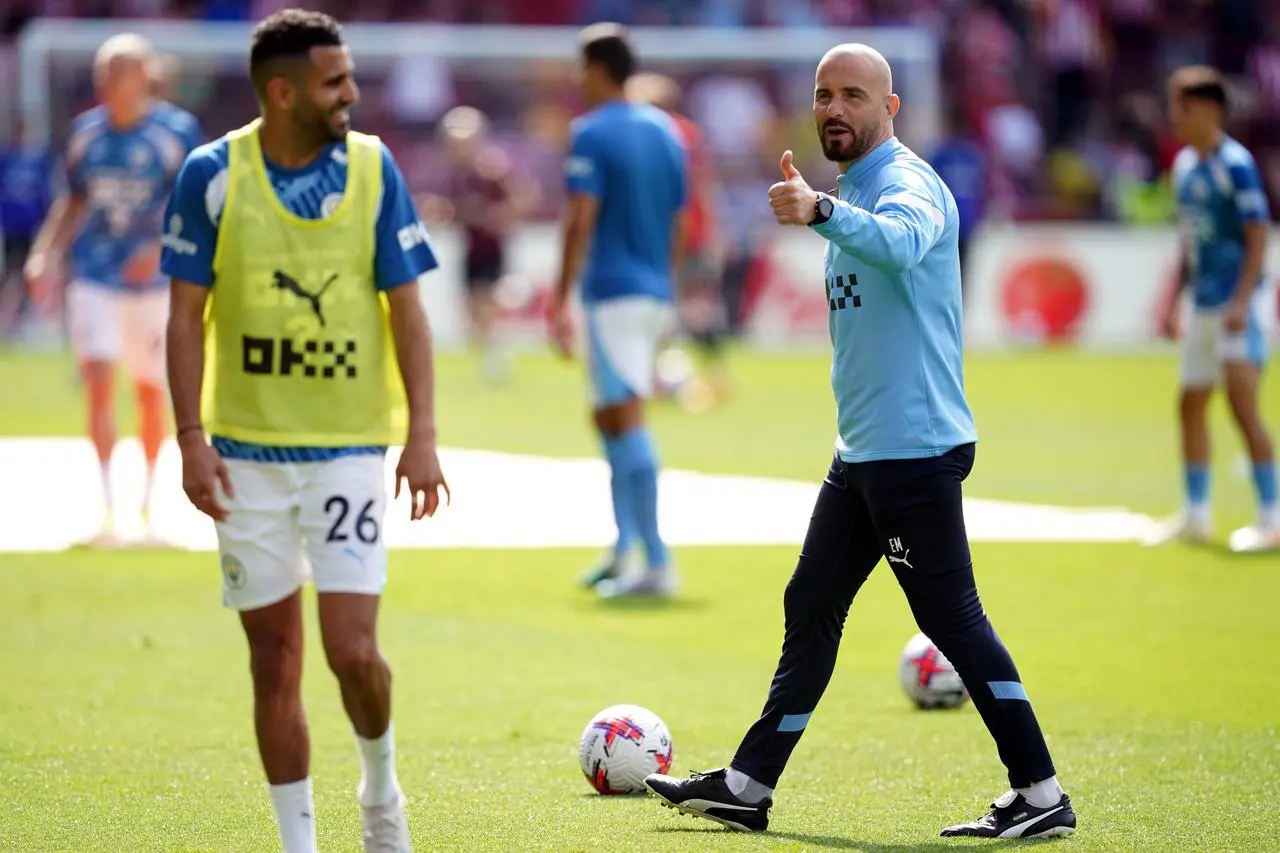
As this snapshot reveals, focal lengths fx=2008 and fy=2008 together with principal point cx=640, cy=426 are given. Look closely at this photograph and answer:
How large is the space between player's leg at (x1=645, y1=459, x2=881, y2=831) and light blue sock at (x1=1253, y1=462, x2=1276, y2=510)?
22.9 feet

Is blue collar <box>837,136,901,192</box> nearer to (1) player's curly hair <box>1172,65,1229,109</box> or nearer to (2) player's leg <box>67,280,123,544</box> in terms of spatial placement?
(1) player's curly hair <box>1172,65,1229,109</box>

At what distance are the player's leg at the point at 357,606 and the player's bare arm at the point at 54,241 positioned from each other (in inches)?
278

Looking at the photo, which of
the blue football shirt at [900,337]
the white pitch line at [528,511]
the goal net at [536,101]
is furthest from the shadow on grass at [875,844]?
the goal net at [536,101]

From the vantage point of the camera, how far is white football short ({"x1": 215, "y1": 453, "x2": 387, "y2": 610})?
17.1ft

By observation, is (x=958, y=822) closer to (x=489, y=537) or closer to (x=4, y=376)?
(x=489, y=537)

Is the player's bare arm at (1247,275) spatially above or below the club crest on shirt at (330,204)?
below

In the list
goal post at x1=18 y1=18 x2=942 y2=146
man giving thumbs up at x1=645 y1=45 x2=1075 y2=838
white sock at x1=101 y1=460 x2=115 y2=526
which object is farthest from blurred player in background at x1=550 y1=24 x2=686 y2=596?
goal post at x1=18 y1=18 x2=942 y2=146

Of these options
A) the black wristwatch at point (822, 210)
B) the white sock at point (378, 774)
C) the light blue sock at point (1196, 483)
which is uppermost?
the black wristwatch at point (822, 210)

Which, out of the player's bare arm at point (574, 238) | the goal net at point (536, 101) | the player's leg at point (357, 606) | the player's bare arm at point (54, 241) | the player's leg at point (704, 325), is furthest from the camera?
the goal net at point (536, 101)

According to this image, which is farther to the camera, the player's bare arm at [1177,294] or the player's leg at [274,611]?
the player's bare arm at [1177,294]

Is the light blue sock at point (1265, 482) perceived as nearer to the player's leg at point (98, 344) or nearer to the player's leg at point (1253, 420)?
the player's leg at point (1253, 420)

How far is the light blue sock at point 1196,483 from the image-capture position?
1252 centimetres

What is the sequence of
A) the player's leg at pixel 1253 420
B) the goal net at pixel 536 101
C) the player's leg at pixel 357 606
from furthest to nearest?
1. the goal net at pixel 536 101
2. the player's leg at pixel 1253 420
3. the player's leg at pixel 357 606

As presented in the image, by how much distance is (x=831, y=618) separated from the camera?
242 inches
